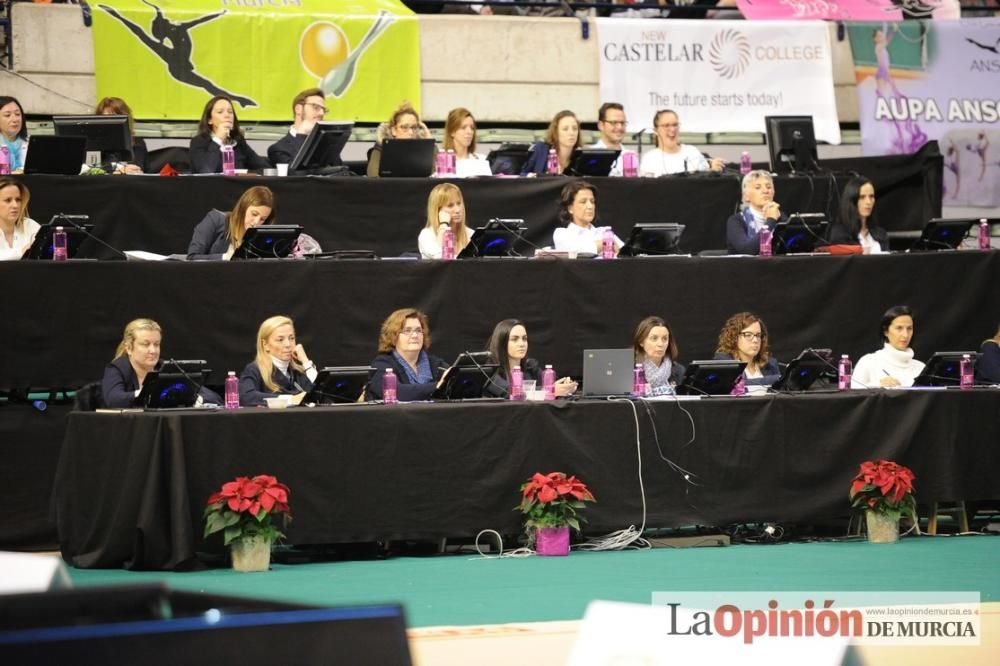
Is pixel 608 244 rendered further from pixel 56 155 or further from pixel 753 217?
pixel 56 155

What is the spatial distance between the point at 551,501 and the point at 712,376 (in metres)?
1.29

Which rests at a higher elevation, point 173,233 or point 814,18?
point 814,18

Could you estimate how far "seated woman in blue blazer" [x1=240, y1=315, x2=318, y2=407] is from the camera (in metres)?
7.85

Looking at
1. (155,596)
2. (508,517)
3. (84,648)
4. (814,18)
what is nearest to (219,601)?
(155,596)

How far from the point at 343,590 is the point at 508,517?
1.51 metres

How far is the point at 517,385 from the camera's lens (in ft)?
26.1

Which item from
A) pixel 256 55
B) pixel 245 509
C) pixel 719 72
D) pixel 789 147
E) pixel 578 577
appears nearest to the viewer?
pixel 578 577

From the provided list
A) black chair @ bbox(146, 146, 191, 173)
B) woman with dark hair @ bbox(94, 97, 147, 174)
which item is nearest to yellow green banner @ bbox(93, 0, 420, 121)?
black chair @ bbox(146, 146, 191, 173)

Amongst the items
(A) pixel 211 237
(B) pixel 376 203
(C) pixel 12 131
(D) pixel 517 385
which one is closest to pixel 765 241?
(D) pixel 517 385

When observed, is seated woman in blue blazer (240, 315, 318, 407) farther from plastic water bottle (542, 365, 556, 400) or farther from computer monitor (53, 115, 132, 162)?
computer monitor (53, 115, 132, 162)

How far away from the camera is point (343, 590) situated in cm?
648

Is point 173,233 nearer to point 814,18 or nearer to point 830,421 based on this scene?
point 830,421

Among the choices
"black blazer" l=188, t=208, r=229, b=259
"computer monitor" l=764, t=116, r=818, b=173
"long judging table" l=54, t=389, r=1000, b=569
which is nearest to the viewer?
"long judging table" l=54, t=389, r=1000, b=569

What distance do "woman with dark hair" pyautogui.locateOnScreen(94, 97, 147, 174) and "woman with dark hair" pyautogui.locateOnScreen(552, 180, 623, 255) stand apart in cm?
273
